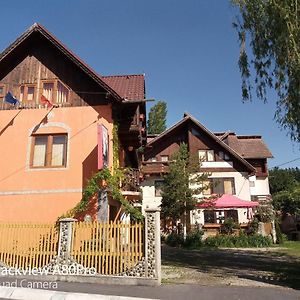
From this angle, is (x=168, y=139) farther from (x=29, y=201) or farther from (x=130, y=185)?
(x=29, y=201)

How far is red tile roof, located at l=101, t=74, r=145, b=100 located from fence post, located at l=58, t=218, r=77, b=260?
695cm

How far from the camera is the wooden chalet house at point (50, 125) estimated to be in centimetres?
1495

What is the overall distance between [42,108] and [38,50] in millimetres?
3037

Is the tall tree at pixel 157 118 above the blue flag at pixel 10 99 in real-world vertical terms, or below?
above

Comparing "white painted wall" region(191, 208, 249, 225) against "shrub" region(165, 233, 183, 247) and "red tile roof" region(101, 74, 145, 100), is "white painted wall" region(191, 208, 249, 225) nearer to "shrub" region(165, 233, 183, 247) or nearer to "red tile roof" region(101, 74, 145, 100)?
"shrub" region(165, 233, 183, 247)

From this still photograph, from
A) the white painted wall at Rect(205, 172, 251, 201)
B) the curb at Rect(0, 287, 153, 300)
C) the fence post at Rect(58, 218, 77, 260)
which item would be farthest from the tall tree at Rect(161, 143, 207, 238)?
the curb at Rect(0, 287, 153, 300)

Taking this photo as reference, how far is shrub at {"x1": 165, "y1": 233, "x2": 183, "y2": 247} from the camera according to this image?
24.5 meters

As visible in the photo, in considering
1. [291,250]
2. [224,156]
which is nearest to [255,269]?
[291,250]

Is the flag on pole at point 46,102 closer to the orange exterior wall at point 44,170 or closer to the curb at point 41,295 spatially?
the orange exterior wall at point 44,170

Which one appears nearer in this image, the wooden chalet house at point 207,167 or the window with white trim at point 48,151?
the window with white trim at point 48,151

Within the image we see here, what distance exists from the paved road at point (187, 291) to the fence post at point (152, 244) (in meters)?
0.52

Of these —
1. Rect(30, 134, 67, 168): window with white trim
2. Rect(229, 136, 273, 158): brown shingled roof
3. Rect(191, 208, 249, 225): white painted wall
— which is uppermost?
Rect(229, 136, 273, 158): brown shingled roof

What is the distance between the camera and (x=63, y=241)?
37.1 feet

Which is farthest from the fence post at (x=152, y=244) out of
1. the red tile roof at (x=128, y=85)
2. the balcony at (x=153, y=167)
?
the balcony at (x=153, y=167)
